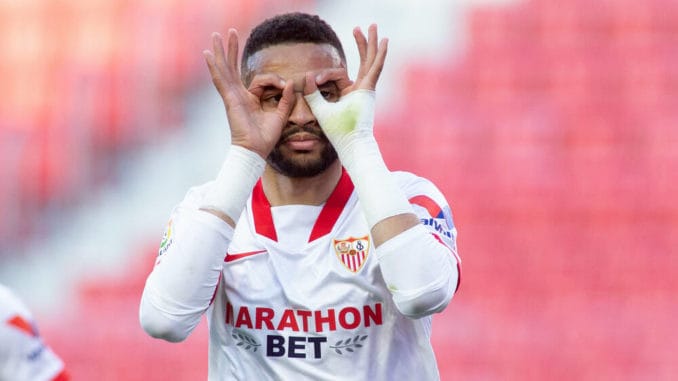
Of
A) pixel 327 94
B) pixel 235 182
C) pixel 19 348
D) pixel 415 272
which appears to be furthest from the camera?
pixel 327 94

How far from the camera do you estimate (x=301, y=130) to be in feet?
8.39

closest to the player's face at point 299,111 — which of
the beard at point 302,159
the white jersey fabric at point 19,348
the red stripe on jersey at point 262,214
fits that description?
the beard at point 302,159

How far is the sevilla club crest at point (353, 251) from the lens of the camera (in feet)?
8.32

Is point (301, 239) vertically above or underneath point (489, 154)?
above

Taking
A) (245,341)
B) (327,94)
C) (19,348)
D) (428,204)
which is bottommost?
(245,341)

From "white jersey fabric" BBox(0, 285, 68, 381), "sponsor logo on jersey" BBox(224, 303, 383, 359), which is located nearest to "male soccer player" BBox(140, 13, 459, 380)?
"sponsor logo on jersey" BBox(224, 303, 383, 359)

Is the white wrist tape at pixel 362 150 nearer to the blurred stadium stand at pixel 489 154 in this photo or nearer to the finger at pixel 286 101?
the finger at pixel 286 101

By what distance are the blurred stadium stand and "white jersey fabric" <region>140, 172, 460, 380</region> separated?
2928 mm

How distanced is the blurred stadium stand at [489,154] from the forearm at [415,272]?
3108mm

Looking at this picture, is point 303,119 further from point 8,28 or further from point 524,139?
point 8,28

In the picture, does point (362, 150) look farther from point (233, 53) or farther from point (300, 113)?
point (233, 53)

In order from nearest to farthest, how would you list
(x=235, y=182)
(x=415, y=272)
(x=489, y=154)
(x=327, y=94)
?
(x=415, y=272) < (x=235, y=182) < (x=327, y=94) < (x=489, y=154)

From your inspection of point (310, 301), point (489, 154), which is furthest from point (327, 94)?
point (489, 154)

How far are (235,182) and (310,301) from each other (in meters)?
0.32
